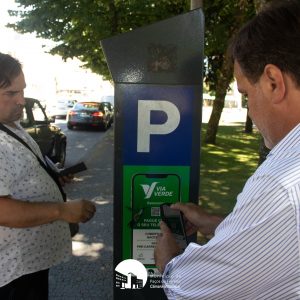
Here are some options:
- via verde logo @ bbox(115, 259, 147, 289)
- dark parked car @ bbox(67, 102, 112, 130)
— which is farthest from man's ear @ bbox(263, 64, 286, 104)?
dark parked car @ bbox(67, 102, 112, 130)

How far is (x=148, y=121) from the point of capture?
257 cm

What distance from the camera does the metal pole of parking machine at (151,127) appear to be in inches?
98.2

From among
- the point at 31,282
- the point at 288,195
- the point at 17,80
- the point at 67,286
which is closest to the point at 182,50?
the point at 17,80

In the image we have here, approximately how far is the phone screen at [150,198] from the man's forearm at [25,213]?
Answer: 750 millimetres

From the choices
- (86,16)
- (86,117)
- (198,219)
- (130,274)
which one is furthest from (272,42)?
(86,117)

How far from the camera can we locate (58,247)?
2.24 metres

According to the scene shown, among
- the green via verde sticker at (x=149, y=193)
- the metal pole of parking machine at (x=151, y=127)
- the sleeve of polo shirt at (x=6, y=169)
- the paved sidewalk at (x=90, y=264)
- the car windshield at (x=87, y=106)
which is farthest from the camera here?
the car windshield at (x=87, y=106)

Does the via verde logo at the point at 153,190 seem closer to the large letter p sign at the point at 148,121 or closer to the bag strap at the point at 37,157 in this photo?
the large letter p sign at the point at 148,121

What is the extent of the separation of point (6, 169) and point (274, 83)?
3.92ft

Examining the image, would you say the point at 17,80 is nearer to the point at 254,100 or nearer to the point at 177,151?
the point at 177,151

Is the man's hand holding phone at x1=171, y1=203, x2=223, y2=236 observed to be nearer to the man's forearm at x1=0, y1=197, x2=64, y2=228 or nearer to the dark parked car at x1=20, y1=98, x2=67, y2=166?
the man's forearm at x1=0, y1=197, x2=64, y2=228

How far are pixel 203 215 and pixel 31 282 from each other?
0.90 metres

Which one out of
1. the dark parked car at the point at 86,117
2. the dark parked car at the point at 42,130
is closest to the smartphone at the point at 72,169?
the dark parked car at the point at 42,130

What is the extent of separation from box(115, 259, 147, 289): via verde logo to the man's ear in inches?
71.6
